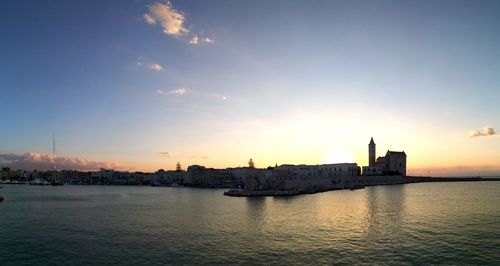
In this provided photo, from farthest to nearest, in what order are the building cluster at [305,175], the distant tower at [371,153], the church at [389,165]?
the distant tower at [371,153] → the church at [389,165] → the building cluster at [305,175]

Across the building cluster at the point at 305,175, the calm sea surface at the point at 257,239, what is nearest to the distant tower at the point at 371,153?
the building cluster at the point at 305,175

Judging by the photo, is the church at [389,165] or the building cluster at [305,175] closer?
the building cluster at [305,175]

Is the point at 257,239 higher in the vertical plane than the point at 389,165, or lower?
lower

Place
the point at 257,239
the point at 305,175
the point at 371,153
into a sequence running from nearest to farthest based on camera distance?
the point at 257,239, the point at 305,175, the point at 371,153

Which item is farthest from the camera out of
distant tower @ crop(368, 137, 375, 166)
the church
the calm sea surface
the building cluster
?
distant tower @ crop(368, 137, 375, 166)

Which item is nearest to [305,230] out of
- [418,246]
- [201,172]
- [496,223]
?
[418,246]

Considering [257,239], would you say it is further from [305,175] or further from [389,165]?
[389,165]

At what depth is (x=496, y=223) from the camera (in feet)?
111

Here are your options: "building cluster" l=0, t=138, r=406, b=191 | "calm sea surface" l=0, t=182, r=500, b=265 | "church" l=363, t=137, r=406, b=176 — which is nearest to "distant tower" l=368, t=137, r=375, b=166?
"building cluster" l=0, t=138, r=406, b=191

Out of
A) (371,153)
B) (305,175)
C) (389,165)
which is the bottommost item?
(305,175)

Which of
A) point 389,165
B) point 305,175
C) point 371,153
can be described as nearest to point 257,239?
point 305,175

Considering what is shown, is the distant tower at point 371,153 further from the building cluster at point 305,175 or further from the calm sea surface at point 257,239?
the calm sea surface at point 257,239

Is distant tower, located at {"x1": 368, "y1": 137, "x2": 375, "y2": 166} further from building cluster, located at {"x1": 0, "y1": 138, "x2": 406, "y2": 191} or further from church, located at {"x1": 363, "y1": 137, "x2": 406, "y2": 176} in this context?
church, located at {"x1": 363, "y1": 137, "x2": 406, "y2": 176}

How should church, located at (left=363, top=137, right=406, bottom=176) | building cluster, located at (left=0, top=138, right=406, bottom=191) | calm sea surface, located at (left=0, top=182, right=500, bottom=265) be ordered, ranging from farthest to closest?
church, located at (left=363, top=137, right=406, bottom=176) → building cluster, located at (left=0, top=138, right=406, bottom=191) → calm sea surface, located at (left=0, top=182, right=500, bottom=265)
